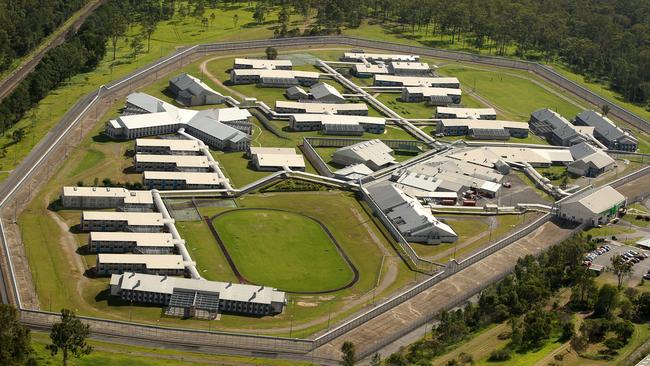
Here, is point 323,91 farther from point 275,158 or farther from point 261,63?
point 275,158

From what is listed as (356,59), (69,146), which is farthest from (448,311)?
(356,59)

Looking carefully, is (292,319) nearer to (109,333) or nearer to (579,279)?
(109,333)

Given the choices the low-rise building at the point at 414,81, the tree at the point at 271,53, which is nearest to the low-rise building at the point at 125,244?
the low-rise building at the point at 414,81

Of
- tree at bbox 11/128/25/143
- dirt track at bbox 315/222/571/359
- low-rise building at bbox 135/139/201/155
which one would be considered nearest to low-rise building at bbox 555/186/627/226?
dirt track at bbox 315/222/571/359

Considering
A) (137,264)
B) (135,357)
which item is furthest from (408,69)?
(135,357)

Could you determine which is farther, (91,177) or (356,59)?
(356,59)
